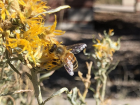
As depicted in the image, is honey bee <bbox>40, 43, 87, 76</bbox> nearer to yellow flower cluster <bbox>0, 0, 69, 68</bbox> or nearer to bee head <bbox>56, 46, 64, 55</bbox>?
bee head <bbox>56, 46, 64, 55</bbox>

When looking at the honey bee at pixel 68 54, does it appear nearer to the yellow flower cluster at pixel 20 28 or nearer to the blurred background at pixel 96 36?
the yellow flower cluster at pixel 20 28

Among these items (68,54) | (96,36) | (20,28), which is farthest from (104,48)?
Result: (96,36)

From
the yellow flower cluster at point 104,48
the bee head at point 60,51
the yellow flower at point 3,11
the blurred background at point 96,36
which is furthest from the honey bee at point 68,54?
the blurred background at point 96,36

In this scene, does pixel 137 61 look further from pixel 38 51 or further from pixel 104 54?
pixel 38 51

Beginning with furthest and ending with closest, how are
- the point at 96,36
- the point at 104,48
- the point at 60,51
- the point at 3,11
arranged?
the point at 96,36
the point at 104,48
the point at 60,51
the point at 3,11

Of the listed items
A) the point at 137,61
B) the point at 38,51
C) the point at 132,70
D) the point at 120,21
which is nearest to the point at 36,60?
the point at 38,51

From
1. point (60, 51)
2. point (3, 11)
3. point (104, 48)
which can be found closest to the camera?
point (3, 11)

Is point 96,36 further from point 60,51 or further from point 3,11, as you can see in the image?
point 3,11

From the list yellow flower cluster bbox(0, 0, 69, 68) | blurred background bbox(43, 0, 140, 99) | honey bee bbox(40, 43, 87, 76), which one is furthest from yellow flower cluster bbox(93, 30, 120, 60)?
blurred background bbox(43, 0, 140, 99)

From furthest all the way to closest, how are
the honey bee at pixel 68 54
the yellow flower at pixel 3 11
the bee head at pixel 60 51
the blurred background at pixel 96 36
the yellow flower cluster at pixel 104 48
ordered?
the blurred background at pixel 96 36 < the yellow flower cluster at pixel 104 48 < the bee head at pixel 60 51 < the honey bee at pixel 68 54 < the yellow flower at pixel 3 11
